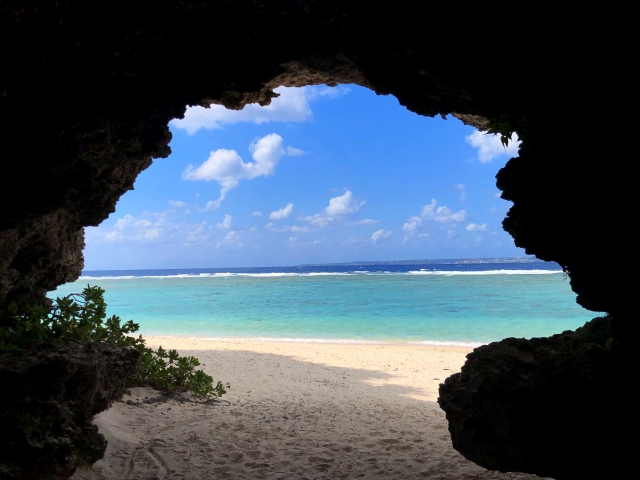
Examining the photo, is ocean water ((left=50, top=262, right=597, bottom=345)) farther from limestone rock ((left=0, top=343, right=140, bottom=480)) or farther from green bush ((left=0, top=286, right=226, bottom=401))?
limestone rock ((left=0, top=343, right=140, bottom=480))

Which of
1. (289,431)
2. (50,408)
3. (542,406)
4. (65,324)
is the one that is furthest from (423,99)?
(289,431)

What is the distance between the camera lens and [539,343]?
3656mm

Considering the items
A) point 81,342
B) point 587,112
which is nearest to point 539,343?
point 587,112

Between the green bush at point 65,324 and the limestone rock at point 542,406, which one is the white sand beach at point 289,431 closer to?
the limestone rock at point 542,406

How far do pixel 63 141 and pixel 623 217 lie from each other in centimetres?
406

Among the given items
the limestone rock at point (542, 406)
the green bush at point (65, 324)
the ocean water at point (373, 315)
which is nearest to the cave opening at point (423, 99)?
the limestone rock at point (542, 406)

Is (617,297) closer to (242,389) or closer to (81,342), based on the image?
(81,342)

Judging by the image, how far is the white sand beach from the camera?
4.29m

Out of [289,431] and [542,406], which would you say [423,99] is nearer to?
[542,406]

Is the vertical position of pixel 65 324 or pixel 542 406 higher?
pixel 65 324

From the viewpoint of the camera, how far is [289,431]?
5590 millimetres

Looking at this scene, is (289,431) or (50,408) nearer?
(50,408)

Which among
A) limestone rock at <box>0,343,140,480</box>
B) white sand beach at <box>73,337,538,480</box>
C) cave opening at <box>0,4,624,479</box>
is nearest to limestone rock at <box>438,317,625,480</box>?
cave opening at <box>0,4,624,479</box>

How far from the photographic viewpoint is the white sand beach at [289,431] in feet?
14.1
